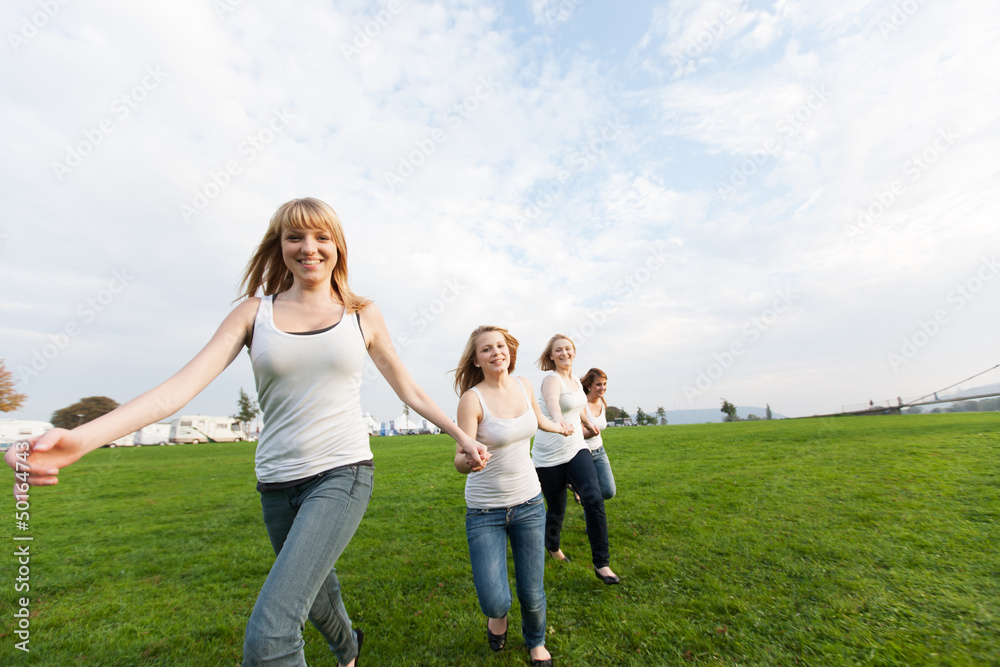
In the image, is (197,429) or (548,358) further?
(197,429)

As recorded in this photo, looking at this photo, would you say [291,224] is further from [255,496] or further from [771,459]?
[771,459]

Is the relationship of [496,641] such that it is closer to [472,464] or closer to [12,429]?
[472,464]

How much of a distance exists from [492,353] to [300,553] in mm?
2414

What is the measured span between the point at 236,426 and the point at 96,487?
182ft

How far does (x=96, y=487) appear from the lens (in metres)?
16.4

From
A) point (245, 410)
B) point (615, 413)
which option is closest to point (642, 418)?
point (615, 413)

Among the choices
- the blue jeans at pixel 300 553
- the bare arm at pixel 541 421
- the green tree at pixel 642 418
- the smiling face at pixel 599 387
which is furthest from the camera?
the green tree at pixel 642 418

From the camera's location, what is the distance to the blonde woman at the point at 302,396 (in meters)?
2.28

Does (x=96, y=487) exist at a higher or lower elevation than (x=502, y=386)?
lower

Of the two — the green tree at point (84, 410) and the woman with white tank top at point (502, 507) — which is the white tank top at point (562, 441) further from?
the green tree at point (84, 410)

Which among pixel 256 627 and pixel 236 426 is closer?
pixel 256 627

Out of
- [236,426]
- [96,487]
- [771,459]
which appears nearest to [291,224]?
[771,459]

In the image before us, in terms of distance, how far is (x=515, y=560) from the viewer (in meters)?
3.97

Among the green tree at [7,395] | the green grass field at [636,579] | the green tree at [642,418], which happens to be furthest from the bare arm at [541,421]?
the green tree at [642,418]
